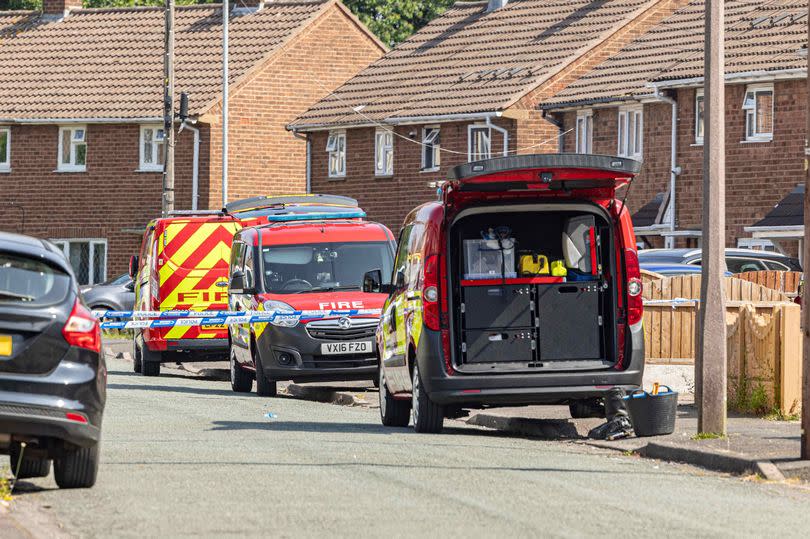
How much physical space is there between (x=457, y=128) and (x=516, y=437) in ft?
110

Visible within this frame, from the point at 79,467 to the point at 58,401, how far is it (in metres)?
0.78

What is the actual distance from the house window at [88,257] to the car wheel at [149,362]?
28653mm

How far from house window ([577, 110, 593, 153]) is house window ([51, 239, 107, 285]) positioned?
17022mm

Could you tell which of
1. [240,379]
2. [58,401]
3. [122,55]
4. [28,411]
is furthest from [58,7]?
[28,411]

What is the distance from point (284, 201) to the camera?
105 ft

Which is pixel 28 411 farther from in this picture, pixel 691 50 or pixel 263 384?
pixel 691 50

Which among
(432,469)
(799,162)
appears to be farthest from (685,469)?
(799,162)

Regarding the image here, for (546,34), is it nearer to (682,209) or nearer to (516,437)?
(682,209)

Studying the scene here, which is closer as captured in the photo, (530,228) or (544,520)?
(544,520)

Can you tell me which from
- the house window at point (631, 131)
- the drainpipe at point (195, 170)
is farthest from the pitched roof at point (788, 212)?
the drainpipe at point (195, 170)

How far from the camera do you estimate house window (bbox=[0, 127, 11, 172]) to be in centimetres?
5838

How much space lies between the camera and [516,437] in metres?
16.9

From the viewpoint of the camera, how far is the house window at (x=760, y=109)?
40406mm

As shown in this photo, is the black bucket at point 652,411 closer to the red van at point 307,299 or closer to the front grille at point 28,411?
the front grille at point 28,411
